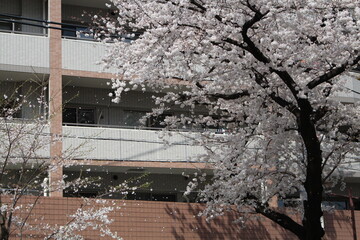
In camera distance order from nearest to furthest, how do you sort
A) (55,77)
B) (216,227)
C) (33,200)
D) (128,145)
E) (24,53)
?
(33,200) → (216,227) → (24,53) → (55,77) → (128,145)

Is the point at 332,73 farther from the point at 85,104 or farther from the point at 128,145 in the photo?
the point at 85,104

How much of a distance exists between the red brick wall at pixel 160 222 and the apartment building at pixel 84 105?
7.00 ft

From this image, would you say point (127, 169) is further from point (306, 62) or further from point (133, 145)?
point (306, 62)

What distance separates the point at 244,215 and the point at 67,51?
7435mm

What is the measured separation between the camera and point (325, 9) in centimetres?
1288

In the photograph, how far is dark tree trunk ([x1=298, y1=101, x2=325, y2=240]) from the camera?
12414 millimetres

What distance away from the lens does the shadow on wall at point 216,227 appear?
16.6 meters

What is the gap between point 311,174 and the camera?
12727 mm

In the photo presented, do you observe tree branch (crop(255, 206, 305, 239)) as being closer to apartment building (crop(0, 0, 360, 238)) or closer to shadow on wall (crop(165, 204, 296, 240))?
shadow on wall (crop(165, 204, 296, 240))

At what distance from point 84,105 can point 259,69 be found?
9544 millimetres

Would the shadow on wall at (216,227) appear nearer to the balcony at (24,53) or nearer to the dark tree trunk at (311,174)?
the dark tree trunk at (311,174)

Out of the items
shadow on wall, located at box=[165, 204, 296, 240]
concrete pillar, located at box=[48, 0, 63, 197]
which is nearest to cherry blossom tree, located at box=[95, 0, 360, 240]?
shadow on wall, located at box=[165, 204, 296, 240]

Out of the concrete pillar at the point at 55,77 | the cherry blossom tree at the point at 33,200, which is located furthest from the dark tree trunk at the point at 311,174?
the concrete pillar at the point at 55,77

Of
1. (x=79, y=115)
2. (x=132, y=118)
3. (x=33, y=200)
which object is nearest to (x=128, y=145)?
(x=132, y=118)
